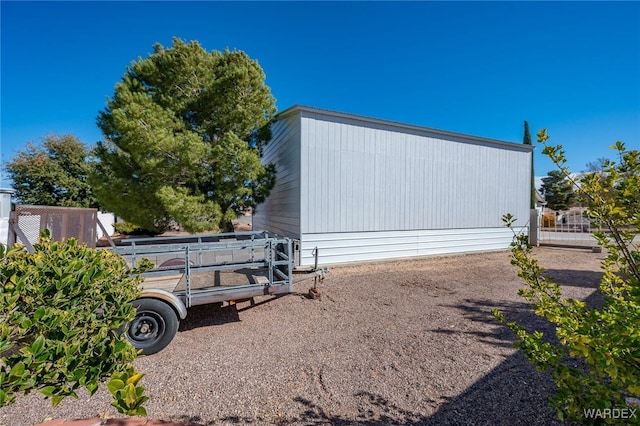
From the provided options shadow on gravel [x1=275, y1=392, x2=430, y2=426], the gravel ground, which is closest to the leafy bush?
the gravel ground

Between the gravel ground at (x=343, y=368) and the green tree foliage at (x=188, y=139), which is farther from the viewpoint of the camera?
the green tree foliage at (x=188, y=139)

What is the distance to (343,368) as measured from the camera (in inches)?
125

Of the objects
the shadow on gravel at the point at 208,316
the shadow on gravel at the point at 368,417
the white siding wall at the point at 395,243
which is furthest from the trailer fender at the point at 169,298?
the white siding wall at the point at 395,243

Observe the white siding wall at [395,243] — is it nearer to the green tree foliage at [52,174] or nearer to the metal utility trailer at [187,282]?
the metal utility trailer at [187,282]

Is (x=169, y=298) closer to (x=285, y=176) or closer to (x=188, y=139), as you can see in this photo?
(x=188, y=139)

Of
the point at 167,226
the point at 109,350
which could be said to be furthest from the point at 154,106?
the point at 109,350

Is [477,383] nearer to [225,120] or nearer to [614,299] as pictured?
[614,299]

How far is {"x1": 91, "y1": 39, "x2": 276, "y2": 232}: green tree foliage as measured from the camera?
8.06 metres

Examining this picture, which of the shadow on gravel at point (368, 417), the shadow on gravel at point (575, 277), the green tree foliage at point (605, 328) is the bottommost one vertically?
the shadow on gravel at point (368, 417)

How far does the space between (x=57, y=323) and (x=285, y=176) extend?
27.2 feet

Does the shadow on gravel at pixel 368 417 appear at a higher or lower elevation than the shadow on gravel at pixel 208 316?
higher

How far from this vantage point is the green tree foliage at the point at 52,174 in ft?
55.6

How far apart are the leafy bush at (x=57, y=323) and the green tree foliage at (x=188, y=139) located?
22.5ft

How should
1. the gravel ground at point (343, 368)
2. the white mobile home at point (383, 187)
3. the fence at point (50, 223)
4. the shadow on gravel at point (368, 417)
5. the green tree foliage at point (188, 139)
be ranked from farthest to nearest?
the white mobile home at point (383, 187) < the green tree foliage at point (188, 139) < the fence at point (50, 223) < the gravel ground at point (343, 368) < the shadow on gravel at point (368, 417)
